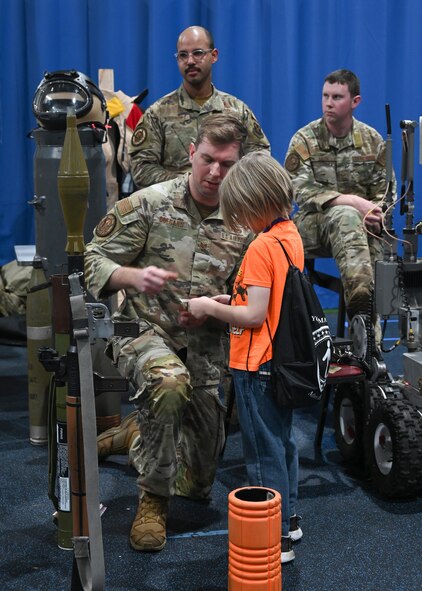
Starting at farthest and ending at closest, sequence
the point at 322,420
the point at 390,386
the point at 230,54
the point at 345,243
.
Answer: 1. the point at 230,54
2. the point at 345,243
3. the point at 322,420
4. the point at 390,386

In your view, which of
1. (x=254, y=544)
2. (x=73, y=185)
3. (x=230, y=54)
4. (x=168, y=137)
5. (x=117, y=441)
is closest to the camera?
(x=73, y=185)

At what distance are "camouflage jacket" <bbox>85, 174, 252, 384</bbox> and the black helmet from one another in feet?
3.51

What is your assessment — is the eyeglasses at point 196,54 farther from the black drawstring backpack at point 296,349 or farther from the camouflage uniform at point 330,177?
the black drawstring backpack at point 296,349

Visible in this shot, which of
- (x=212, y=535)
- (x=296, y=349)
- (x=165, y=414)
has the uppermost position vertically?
(x=296, y=349)

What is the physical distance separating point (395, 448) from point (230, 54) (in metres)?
3.93

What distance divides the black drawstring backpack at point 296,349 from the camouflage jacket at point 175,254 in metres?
0.51

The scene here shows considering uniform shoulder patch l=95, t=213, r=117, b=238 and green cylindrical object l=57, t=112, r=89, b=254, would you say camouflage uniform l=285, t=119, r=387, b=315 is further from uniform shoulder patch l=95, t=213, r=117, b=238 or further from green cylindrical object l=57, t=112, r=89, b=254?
green cylindrical object l=57, t=112, r=89, b=254

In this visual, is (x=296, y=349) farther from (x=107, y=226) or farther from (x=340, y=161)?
(x=340, y=161)

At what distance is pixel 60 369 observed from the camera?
229cm

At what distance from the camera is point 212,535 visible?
304cm

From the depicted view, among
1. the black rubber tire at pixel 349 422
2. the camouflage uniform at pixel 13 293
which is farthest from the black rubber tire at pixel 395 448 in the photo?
the camouflage uniform at pixel 13 293

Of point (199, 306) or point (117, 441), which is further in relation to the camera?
point (117, 441)

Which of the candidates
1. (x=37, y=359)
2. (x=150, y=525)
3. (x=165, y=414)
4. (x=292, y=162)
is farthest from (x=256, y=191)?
(x=292, y=162)

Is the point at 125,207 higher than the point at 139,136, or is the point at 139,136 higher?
the point at 139,136
